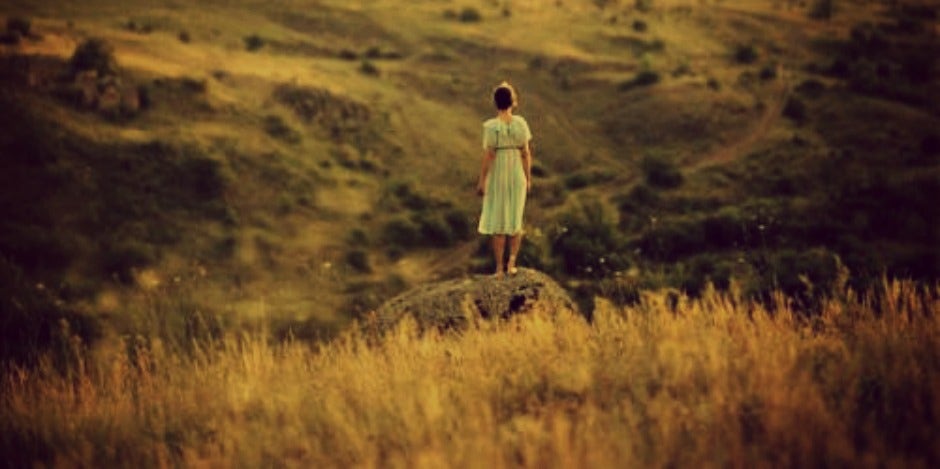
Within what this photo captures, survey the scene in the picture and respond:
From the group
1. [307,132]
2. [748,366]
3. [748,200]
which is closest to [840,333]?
[748,366]

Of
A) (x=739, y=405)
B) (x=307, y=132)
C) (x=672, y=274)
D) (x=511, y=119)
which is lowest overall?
(x=672, y=274)

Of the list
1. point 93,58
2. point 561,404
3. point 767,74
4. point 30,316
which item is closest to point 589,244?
point 30,316

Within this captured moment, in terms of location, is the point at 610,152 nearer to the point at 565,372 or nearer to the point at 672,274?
the point at 672,274

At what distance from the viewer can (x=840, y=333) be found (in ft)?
17.6

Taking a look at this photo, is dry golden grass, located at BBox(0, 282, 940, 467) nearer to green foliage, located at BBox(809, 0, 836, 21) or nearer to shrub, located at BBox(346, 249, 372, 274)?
shrub, located at BBox(346, 249, 372, 274)

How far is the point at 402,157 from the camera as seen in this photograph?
1405 inches

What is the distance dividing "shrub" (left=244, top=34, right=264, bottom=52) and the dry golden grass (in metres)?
37.5

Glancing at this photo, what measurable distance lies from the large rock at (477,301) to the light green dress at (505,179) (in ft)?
2.38

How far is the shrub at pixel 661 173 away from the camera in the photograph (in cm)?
3234

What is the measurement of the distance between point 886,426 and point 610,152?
33.5 meters

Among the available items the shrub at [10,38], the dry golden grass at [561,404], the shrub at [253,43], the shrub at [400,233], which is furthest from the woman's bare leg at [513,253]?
the shrub at [253,43]

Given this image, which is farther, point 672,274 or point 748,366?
point 672,274

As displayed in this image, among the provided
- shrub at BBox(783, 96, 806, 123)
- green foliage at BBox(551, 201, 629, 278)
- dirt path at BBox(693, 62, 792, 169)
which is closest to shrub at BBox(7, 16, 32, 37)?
green foliage at BBox(551, 201, 629, 278)

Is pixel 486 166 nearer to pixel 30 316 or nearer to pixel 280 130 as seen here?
pixel 30 316
